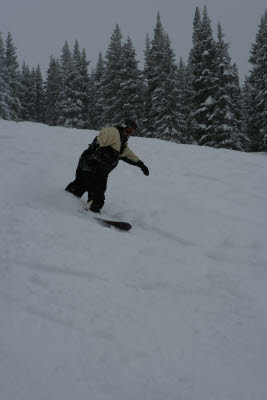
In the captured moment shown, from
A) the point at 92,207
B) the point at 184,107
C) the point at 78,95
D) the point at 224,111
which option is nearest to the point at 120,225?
the point at 92,207

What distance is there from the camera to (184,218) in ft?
A: 18.0

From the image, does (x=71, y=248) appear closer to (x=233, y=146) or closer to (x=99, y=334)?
(x=99, y=334)

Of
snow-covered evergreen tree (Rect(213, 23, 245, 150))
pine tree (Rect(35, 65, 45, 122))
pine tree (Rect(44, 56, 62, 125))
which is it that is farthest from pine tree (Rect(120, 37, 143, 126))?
pine tree (Rect(35, 65, 45, 122))

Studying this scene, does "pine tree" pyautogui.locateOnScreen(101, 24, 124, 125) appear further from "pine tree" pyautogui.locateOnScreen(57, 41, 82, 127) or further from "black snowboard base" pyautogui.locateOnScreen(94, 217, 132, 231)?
"black snowboard base" pyautogui.locateOnScreen(94, 217, 132, 231)

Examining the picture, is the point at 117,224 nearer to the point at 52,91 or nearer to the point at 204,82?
the point at 204,82

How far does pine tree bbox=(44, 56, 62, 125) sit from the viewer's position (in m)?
43.5

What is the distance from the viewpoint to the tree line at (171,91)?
82.4 ft

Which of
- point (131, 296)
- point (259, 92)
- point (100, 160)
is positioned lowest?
point (131, 296)

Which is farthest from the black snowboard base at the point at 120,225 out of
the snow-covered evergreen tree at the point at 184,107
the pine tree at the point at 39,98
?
the pine tree at the point at 39,98

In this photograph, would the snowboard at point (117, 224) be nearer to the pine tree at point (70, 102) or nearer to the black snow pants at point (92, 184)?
the black snow pants at point (92, 184)

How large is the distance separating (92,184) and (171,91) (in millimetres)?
25112

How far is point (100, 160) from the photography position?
5508mm

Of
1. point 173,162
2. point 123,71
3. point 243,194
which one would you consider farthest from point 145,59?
point 243,194

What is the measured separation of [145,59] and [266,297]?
33.7 m
